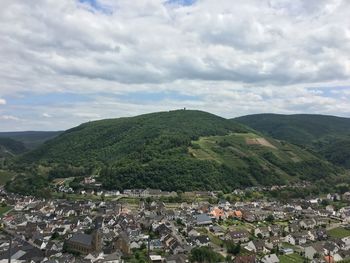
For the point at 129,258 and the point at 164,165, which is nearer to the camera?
the point at 129,258

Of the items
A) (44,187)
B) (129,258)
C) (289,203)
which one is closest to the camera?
(129,258)

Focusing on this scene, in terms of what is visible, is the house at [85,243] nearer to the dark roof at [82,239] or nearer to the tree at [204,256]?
the dark roof at [82,239]

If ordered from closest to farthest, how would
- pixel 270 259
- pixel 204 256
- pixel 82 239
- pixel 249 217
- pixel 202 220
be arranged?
1. pixel 204 256
2. pixel 270 259
3. pixel 82 239
4. pixel 202 220
5. pixel 249 217

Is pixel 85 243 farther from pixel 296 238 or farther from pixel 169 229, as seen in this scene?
pixel 296 238

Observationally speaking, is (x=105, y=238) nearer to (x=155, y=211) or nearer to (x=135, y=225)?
(x=135, y=225)

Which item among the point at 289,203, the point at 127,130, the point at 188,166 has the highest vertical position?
A: the point at 127,130

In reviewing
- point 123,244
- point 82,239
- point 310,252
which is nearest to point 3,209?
point 82,239

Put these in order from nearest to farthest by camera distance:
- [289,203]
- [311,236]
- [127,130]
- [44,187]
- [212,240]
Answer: [212,240]
[311,236]
[289,203]
[44,187]
[127,130]

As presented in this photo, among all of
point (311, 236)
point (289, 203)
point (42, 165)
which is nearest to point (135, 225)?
point (311, 236)
